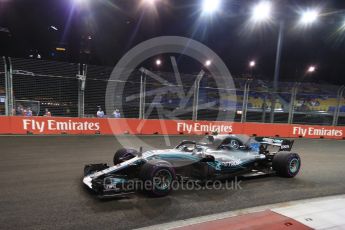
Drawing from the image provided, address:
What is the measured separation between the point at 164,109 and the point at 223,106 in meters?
4.30

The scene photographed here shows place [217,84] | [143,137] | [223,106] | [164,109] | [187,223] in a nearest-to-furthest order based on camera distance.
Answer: [187,223]
[143,137]
[164,109]
[223,106]
[217,84]

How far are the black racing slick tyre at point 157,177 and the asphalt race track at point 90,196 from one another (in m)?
0.15

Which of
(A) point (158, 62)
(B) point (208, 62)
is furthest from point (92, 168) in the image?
(B) point (208, 62)

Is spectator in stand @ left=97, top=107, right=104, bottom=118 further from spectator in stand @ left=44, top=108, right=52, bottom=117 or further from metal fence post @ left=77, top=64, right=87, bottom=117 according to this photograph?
spectator in stand @ left=44, top=108, right=52, bottom=117

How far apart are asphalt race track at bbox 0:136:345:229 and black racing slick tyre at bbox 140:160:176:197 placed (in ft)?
0.48

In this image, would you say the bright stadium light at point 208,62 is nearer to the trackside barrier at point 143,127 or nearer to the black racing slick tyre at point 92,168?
the trackside barrier at point 143,127

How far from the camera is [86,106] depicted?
13.2 metres

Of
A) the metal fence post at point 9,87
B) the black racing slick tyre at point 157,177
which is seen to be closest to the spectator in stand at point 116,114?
the metal fence post at point 9,87

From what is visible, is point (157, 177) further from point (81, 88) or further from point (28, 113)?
point (28, 113)

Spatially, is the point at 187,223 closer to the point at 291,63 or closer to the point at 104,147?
the point at 104,147

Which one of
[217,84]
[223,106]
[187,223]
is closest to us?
[187,223]

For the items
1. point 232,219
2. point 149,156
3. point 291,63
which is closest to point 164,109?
point 149,156

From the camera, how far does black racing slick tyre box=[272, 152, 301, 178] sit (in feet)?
21.1

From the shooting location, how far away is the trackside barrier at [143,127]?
11742mm
